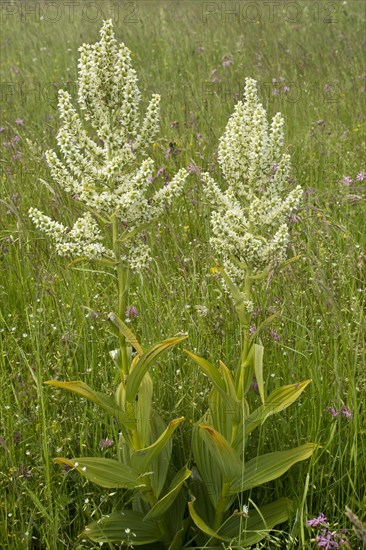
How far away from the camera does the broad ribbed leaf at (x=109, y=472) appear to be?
2.27 meters

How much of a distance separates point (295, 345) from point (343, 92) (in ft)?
14.1

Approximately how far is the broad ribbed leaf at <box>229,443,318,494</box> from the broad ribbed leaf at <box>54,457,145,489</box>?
34 cm

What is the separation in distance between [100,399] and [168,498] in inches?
16.3

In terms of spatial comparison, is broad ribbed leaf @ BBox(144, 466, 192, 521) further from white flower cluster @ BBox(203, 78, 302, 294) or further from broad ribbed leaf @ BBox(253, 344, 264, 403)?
white flower cluster @ BBox(203, 78, 302, 294)

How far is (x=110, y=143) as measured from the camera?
7.24ft

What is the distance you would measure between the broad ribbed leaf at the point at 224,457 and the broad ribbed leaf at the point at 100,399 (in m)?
0.24

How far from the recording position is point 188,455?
2.65 m

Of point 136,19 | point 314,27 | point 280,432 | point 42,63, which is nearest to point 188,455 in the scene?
point 280,432

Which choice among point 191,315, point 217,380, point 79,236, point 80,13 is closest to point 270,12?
point 80,13

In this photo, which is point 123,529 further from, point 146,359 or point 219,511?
point 146,359

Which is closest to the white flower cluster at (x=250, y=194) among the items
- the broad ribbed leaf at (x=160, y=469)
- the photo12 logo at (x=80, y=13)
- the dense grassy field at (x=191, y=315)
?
the dense grassy field at (x=191, y=315)

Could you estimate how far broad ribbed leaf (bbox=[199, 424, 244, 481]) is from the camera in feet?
7.27

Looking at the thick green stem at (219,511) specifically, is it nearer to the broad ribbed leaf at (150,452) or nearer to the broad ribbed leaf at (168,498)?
the broad ribbed leaf at (168,498)

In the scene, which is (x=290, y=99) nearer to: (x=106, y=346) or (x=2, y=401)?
(x=106, y=346)
